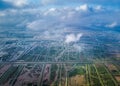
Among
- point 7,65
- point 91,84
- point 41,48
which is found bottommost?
point 91,84

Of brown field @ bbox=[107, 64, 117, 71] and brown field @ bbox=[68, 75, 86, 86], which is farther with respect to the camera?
brown field @ bbox=[107, 64, 117, 71]

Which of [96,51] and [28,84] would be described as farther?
[96,51]

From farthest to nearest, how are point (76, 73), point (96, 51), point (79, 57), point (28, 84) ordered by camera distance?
1. point (96, 51)
2. point (79, 57)
3. point (76, 73)
4. point (28, 84)

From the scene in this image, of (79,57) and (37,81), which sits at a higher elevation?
(79,57)

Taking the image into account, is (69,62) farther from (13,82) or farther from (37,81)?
(13,82)

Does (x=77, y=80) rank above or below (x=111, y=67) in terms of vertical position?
below

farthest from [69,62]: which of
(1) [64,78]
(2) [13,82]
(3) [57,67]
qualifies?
(2) [13,82]

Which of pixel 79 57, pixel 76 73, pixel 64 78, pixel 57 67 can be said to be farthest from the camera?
pixel 79 57

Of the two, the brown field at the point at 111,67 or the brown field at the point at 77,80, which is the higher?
the brown field at the point at 111,67

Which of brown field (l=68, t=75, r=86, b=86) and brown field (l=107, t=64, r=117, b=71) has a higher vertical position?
brown field (l=107, t=64, r=117, b=71)

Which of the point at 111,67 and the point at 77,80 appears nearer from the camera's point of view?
the point at 77,80

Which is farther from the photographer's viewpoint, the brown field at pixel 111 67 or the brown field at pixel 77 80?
the brown field at pixel 111 67
